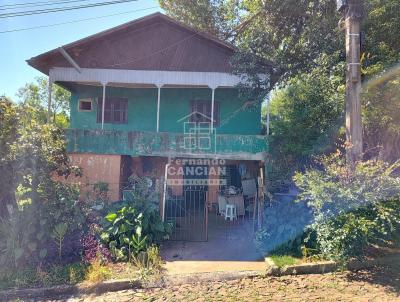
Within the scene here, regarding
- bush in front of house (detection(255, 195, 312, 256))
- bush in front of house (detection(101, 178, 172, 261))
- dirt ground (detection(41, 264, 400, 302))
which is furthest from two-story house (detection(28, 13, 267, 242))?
dirt ground (detection(41, 264, 400, 302))

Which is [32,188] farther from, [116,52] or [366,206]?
[116,52]

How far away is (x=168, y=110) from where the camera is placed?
1322 cm

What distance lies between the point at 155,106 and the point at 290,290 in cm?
968

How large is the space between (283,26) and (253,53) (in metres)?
1.90

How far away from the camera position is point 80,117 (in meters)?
13.5

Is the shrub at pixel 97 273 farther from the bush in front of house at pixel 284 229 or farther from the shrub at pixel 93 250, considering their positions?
the bush in front of house at pixel 284 229

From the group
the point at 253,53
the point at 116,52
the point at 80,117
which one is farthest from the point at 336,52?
the point at 80,117

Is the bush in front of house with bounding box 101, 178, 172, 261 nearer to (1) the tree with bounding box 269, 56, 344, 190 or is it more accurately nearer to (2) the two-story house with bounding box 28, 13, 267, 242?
(2) the two-story house with bounding box 28, 13, 267, 242

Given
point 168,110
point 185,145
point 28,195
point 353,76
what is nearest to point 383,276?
point 353,76

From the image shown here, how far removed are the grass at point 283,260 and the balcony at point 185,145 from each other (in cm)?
447

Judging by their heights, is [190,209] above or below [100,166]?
below

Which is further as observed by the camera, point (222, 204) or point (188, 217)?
point (222, 204)

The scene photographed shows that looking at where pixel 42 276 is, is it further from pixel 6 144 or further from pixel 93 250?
pixel 6 144

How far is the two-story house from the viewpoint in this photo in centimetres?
1023
